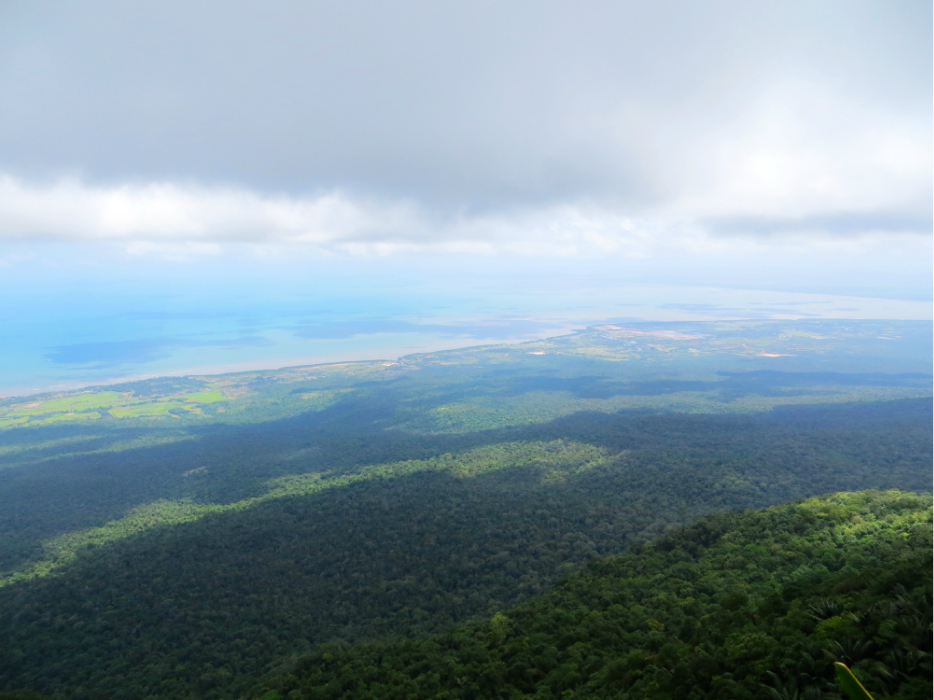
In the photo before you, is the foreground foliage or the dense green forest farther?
the dense green forest

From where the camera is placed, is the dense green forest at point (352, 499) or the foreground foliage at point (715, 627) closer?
the foreground foliage at point (715, 627)

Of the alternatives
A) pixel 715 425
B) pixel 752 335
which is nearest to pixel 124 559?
pixel 715 425

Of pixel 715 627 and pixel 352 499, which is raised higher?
pixel 715 627

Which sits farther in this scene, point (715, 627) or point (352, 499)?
point (352, 499)
